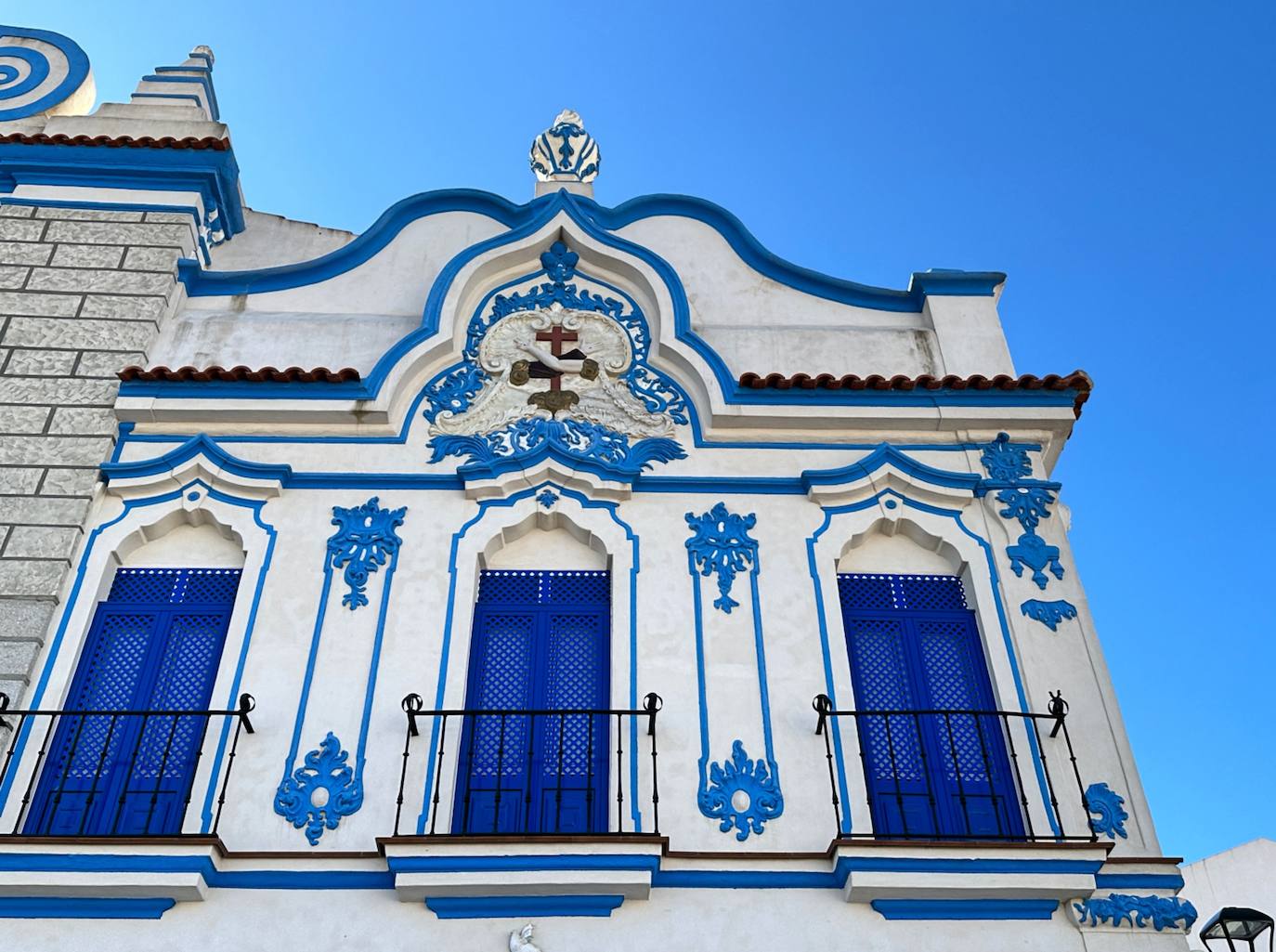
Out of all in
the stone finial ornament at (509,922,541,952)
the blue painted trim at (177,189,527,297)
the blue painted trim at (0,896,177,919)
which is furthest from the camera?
the blue painted trim at (177,189,527,297)

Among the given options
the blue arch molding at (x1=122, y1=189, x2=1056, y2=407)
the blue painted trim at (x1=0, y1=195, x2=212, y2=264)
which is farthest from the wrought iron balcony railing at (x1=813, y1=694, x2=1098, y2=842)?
the blue painted trim at (x1=0, y1=195, x2=212, y2=264)

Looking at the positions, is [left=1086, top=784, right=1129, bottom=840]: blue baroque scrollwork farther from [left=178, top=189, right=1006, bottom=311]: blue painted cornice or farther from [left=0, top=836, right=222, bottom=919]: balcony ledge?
[left=0, top=836, right=222, bottom=919]: balcony ledge

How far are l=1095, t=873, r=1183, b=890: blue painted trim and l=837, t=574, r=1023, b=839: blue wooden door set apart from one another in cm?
51

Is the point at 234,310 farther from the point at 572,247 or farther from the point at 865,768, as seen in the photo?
the point at 865,768

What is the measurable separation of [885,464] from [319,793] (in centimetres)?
431

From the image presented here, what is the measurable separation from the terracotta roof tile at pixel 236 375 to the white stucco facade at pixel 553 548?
0.02m

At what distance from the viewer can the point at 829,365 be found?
33.6 feet

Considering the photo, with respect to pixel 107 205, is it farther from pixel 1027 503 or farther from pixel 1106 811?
pixel 1106 811

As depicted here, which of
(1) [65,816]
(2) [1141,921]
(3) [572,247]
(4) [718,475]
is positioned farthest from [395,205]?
(2) [1141,921]

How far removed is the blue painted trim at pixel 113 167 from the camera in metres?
11.0

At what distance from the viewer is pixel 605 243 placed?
1067 centimetres

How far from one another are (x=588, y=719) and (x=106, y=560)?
11.0 feet

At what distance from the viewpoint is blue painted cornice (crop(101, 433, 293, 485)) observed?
9266 millimetres

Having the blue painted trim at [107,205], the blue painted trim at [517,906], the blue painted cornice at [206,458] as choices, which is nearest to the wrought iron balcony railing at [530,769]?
the blue painted trim at [517,906]
